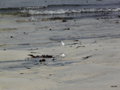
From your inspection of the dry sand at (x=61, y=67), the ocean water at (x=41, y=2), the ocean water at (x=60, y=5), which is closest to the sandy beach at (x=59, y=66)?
the dry sand at (x=61, y=67)

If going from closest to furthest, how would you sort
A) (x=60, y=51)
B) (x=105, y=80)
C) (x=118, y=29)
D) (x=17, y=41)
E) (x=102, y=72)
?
(x=105, y=80) < (x=102, y=72) < (x=60, y=51) < (x=17, y=41) < (x=118, y=29)

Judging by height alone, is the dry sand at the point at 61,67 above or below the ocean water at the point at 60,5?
above

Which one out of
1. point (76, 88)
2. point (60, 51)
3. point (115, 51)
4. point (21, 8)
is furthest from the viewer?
point (21, 8)

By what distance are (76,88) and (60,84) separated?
15.0 inches

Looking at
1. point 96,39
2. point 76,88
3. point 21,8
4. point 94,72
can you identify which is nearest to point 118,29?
point 96,39

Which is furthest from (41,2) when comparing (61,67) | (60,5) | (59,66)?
(61,67)

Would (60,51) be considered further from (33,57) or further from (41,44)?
(41,44)

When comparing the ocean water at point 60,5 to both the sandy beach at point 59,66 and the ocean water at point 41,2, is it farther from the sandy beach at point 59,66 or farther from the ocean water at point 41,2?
the sandy beach at point 59,66

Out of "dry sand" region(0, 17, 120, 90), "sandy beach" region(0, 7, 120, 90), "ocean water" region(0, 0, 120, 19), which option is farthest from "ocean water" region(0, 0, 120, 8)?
"dry sand" region(0, 17, 120, 90)

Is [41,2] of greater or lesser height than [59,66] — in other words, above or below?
below

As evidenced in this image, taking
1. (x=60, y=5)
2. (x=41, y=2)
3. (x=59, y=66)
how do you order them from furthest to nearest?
(x=41, y=2)
(x=60, y=5)
(x=59, y=66)

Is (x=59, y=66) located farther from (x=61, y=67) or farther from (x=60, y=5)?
(x=60, y=5)

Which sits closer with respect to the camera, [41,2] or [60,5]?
[60,5]

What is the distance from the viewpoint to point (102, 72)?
571 cm
